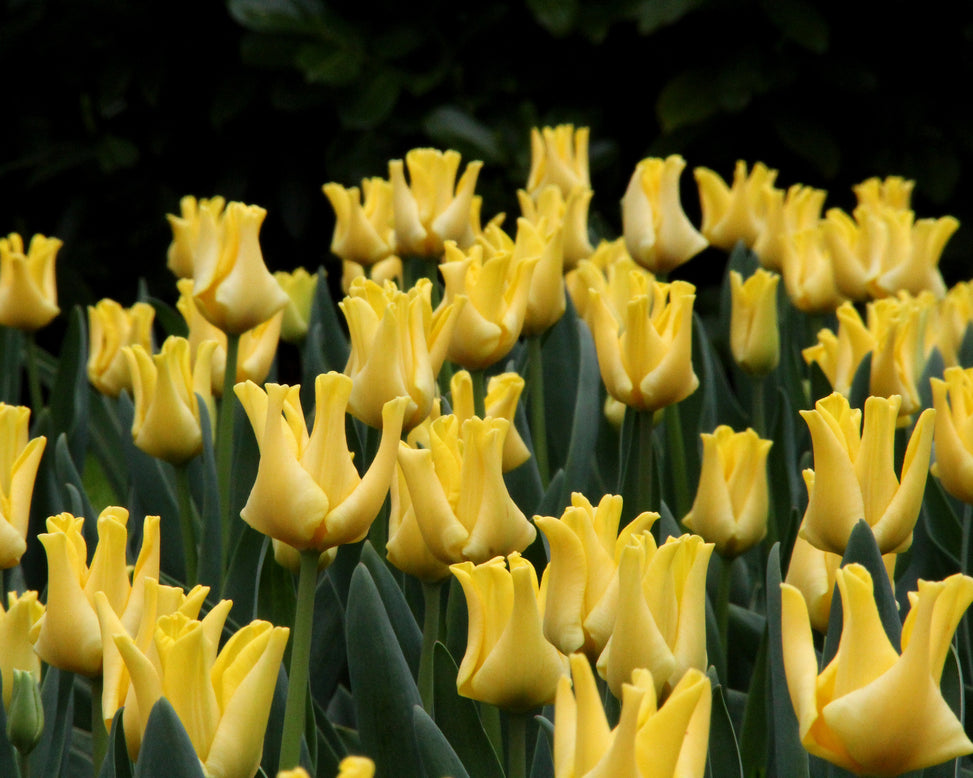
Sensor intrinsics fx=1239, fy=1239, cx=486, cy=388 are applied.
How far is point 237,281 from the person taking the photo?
1.03 meters

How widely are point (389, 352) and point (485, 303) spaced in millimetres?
192

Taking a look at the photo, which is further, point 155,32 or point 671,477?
point 155,32

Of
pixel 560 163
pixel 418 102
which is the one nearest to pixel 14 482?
pixel 560 163

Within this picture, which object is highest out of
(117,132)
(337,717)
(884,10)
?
(884,10)

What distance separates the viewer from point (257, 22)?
7.86 feet

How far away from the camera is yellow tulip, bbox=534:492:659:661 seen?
2.10 ft

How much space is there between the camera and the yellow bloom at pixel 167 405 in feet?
3.24

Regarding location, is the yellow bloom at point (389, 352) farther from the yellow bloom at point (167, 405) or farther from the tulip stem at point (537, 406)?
the tulip stem at point (537, 406)

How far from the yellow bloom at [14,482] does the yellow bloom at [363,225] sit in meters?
0.61

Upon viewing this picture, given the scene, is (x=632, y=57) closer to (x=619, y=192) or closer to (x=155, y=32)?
(x=619, y=192)

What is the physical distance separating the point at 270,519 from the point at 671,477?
2.41 feet

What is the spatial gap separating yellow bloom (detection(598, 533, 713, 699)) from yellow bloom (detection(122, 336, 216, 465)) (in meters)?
0.49

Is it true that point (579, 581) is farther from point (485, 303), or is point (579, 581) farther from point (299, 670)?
point (485, 303)

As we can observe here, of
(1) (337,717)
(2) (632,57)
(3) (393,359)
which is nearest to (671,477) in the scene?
(1) (337,717)
